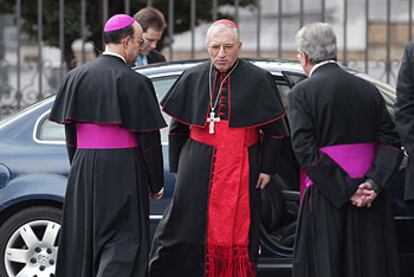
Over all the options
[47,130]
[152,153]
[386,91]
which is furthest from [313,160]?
[47,130]

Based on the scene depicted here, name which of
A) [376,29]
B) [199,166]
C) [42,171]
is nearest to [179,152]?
[199,166]

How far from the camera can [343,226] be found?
19.6 ft

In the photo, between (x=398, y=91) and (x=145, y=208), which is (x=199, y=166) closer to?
(x=145, y=208)

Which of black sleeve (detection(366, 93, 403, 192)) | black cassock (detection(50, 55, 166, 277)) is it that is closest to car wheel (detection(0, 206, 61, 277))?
black cassock (detection(50, 55, 166, 277))

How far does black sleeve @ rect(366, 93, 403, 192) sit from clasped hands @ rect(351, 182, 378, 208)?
0.14 ft

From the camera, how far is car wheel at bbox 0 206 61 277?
714 cm

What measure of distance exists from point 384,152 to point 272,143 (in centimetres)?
75

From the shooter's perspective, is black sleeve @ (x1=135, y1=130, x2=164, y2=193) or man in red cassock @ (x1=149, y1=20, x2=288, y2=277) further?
man in red cassock @ (x1=149, y1=20, x2=288, y2=277)

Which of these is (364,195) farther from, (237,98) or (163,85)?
(163,85)

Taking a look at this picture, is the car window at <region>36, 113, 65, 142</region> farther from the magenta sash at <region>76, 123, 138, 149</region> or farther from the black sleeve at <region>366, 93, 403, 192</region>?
the black sleeve at <region>366, 93, 403, 192</region>

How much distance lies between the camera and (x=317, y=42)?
19.6 ft

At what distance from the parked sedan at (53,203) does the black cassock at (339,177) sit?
96cm

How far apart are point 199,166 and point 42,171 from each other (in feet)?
4.17

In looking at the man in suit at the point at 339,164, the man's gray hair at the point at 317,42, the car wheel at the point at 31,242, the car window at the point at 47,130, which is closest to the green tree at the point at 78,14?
the car window at the point at 47,130
